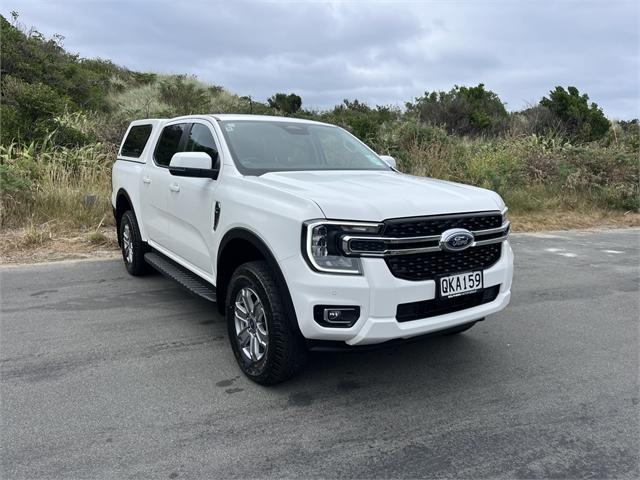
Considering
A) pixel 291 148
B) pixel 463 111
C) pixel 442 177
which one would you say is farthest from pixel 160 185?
pixel 463 111

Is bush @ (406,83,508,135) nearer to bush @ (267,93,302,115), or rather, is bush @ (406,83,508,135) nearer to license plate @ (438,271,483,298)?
bush @ (267,93,302,115)

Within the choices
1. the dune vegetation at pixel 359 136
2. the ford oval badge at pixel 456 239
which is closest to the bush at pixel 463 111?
the dune vegetation at pixel 359 136

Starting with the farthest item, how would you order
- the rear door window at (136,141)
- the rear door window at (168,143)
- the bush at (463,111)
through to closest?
the bush at (463,111) < the rear door window at (136,141) < the rear door window at (168,143)

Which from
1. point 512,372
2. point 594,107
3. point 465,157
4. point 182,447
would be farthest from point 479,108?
point 182,447

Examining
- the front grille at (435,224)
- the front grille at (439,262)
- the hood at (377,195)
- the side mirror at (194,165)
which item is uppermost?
the side mirror at (194,165)

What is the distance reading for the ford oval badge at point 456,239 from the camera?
3107 millimetres

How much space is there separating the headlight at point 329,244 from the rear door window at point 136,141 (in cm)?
348

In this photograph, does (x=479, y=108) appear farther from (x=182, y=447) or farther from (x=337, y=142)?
(x=182, y=447)

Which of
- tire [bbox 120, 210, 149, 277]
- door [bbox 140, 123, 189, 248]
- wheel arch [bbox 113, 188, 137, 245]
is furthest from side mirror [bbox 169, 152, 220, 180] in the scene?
wheel arch [bbox 113, 188, 137, 245]

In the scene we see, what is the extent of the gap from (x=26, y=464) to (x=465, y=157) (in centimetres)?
1221

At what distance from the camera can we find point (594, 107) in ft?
63.3

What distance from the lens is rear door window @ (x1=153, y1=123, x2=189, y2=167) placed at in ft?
16.4

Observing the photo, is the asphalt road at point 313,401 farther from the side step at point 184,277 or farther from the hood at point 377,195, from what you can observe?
the hood at point 377,195

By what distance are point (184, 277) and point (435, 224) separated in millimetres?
2377
